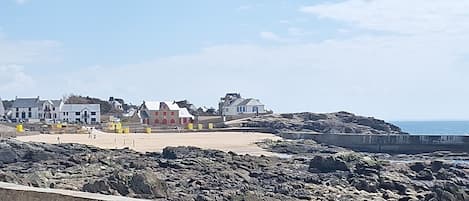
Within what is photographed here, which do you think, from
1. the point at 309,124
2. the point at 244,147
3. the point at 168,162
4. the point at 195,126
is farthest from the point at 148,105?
the point at 168,162

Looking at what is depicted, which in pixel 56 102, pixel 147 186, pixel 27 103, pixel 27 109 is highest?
pixel 56 102

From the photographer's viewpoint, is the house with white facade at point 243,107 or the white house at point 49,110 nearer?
the white house at point 49,110

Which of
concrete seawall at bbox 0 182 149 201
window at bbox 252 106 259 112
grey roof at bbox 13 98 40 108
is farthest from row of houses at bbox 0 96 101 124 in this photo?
concrete seawall at bbox 0 182 149 201

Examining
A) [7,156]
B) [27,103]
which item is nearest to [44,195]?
[7,156]

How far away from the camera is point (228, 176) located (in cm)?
2316

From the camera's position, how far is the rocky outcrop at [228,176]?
60.4 feet

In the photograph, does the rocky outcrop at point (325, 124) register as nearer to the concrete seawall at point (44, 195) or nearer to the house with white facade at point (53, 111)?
the house with white facade at point (53, 111)

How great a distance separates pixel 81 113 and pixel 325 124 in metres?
28.2

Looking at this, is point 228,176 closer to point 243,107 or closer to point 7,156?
point 7,156

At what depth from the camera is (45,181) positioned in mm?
20031

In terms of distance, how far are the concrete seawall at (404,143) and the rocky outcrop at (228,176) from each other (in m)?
12.8

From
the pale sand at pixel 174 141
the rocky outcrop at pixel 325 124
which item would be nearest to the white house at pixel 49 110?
the rocky outcrop at pixel 325 124

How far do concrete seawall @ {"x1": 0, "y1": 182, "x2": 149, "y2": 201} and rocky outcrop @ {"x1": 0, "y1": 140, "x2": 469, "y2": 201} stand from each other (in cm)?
1021

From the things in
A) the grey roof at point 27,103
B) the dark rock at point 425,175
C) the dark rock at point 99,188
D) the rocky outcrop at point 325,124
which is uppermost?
the grey roof at point 27,103
